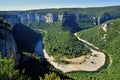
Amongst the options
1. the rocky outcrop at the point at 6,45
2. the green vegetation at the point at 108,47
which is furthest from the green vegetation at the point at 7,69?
the green vegetation at the point at 108,47

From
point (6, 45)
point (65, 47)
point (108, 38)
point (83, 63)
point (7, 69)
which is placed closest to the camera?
point (7, 69)

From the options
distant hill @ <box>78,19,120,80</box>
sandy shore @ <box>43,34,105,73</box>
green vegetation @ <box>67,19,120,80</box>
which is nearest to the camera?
green vegetation @ <box>67,19,120,80</box>

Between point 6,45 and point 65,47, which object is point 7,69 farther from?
point 65,47

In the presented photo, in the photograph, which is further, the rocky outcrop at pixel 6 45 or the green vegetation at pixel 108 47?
the green vegetation at pixel 108 47

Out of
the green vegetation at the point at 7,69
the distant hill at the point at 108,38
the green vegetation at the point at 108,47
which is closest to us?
the green vegetation at the point at 7,69

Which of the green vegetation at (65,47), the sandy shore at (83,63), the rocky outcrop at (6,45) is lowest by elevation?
the green vegetation at (65,47)

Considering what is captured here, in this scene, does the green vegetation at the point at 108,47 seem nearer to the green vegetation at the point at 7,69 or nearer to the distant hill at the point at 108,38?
the distant hill at the point at 108,38

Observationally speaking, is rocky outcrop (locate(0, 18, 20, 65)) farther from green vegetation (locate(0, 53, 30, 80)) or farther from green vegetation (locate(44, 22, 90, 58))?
green vegetation (locate(44, 22, 90, 58))

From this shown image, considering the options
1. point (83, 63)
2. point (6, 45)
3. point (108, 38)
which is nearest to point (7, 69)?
point (6, 45)

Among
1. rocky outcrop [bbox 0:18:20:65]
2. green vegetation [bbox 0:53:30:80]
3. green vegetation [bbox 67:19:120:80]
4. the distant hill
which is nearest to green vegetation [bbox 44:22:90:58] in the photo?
the distant hill
